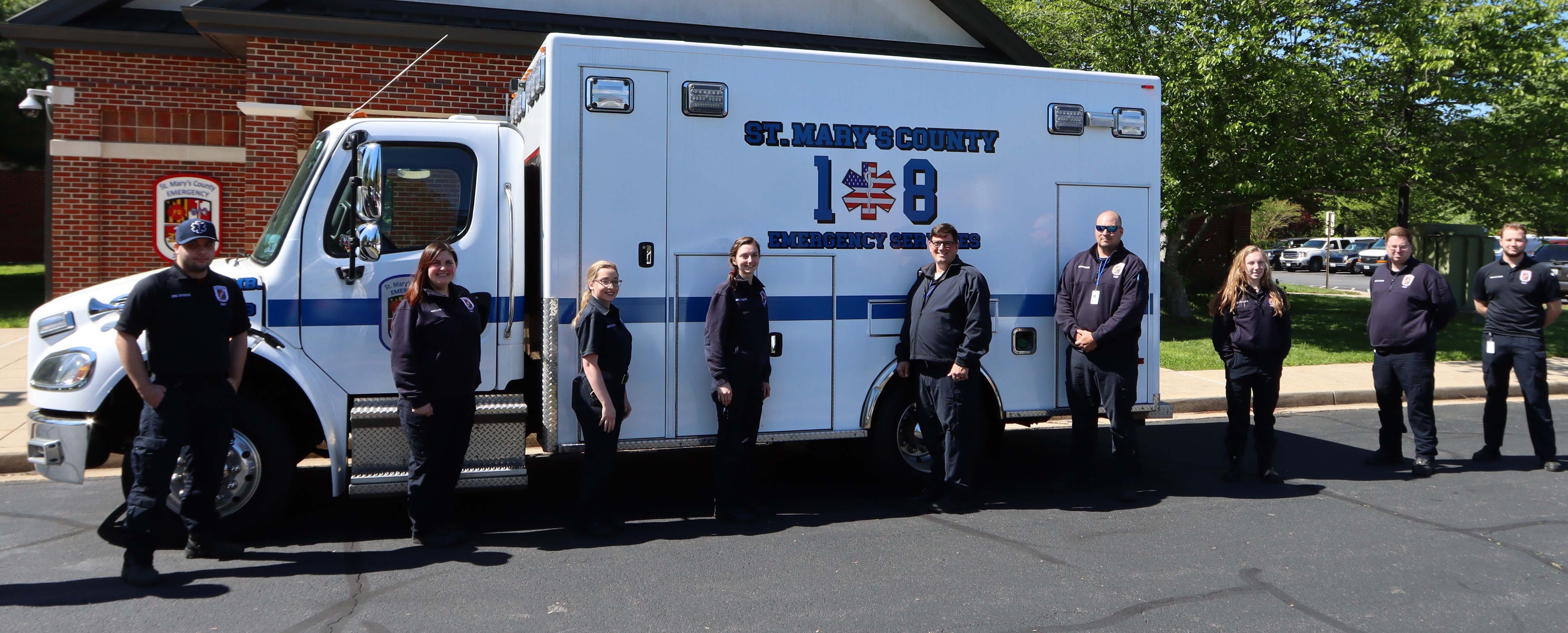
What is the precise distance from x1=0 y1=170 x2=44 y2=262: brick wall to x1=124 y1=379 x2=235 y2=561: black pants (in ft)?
113

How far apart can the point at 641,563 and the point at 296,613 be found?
1.55 metres

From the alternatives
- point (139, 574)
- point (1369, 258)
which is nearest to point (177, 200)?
point (139, 574)

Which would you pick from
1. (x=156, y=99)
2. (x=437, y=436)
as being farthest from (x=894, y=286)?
(x=156, y=99)

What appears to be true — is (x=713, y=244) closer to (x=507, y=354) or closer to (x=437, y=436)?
(x=507, y=354)

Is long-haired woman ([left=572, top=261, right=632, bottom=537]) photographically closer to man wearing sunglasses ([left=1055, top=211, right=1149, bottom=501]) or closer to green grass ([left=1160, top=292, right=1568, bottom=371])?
man wearing sunglasses ([left=1055, top=211, right=1149, bottom=501])

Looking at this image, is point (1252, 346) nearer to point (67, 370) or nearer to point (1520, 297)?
point (1520, 297)

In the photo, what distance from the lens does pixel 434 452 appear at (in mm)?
5324

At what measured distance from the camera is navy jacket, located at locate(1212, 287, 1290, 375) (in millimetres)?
6816

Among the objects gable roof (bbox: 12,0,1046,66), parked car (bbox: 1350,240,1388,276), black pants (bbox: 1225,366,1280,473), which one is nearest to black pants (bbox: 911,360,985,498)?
black pants (bbox: 1225,366,1280,473)

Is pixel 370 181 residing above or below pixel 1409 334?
above

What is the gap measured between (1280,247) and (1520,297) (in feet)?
145

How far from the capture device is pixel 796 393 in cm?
618

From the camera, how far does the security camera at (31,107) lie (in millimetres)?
13008

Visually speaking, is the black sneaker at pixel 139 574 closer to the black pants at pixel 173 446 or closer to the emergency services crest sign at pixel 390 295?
the black pants at pixel 173 446
